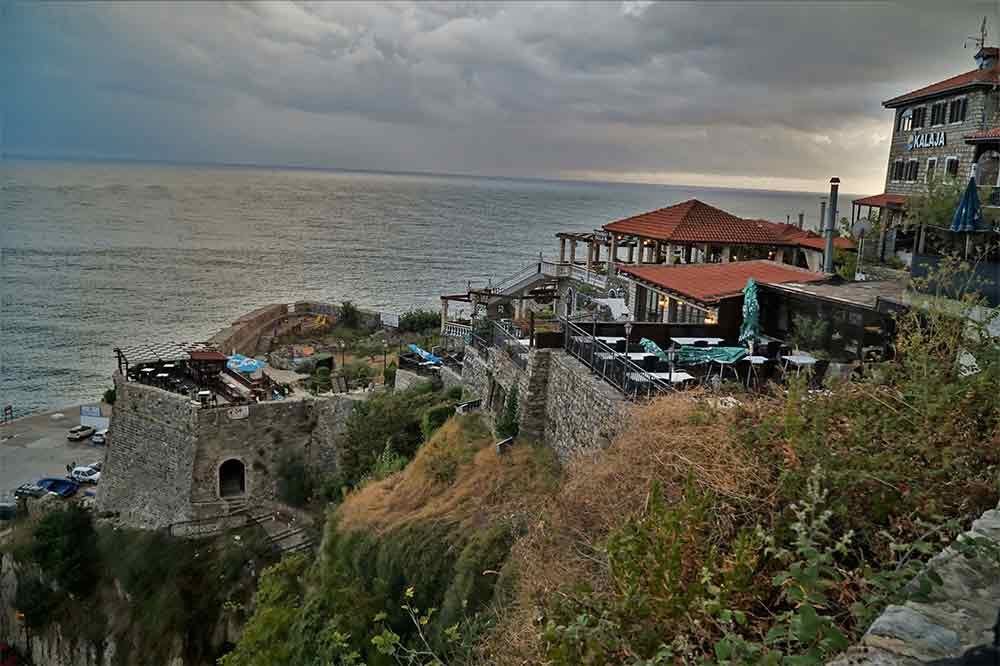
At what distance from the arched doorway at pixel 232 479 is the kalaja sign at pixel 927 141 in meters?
31.4

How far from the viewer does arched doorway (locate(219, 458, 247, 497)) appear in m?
21.3

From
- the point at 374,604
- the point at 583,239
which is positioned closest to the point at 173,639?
the point at 374,604

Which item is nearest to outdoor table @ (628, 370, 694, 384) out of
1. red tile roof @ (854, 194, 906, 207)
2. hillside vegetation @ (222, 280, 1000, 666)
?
hillside vegetation @ (222, 280, 1000, 666)

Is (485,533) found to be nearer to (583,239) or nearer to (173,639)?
(173,639)

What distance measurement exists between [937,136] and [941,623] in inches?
1340

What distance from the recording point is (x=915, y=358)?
280 inches

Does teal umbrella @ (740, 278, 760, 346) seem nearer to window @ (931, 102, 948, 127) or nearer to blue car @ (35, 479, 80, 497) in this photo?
window @ (931, 102, 948, 127)

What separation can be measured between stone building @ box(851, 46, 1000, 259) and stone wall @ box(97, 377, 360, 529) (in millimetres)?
20792

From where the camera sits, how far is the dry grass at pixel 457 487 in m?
12.6

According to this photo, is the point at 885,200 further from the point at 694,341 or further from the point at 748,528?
the point at 748,528

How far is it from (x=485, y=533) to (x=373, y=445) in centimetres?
856

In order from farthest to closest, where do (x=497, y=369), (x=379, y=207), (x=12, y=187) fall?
(x=379, y=207), (x=12, y=187), (x=497, y=369)

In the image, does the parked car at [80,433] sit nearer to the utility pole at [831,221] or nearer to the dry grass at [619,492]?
the dry grass at [619,492]

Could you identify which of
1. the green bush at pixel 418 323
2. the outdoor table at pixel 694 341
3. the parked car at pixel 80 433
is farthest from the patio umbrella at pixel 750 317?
the parked car at pixel 80 433
